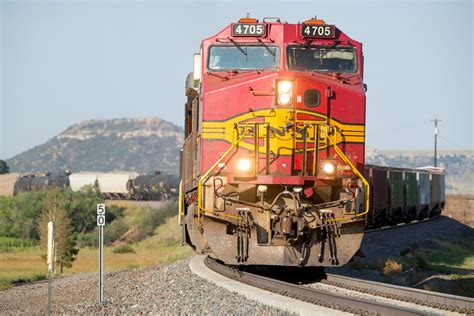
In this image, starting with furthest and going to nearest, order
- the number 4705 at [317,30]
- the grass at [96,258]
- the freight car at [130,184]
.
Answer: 1. the freight car at [130,184]
2. the grass at [96,258]
3. the number 4705 at [317,30]

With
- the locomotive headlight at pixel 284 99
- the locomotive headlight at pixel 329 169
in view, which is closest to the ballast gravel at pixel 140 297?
the locomotive headlight at pixel 329 169

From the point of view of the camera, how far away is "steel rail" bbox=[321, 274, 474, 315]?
11900mm

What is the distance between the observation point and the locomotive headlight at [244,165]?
13.9 m

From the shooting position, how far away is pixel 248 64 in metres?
14.7

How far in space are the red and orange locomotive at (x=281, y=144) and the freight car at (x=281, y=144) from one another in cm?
2

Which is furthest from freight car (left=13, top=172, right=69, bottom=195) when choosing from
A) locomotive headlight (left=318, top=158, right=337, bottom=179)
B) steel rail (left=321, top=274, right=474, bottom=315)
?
locomotive headlight (left=318, top=158, right=337, bottom=179)

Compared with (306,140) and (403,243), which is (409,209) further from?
(306,140)

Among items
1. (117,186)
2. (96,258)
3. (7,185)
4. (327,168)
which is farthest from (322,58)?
(7,185)

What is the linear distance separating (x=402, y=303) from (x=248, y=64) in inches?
191

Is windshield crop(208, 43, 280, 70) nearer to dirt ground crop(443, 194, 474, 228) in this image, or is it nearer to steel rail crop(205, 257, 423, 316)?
steel rail crop(205, 257, 423, 316)

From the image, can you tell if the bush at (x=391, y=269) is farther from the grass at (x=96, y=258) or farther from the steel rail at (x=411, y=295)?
the grass at (x=96, y=258)

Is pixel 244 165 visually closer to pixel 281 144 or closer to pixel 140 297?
pixel 281 144

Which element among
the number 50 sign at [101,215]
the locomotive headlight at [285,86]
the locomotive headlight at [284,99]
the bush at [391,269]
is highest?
the locomotive headlight at [285,86]

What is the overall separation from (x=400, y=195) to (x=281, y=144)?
23362 mm
